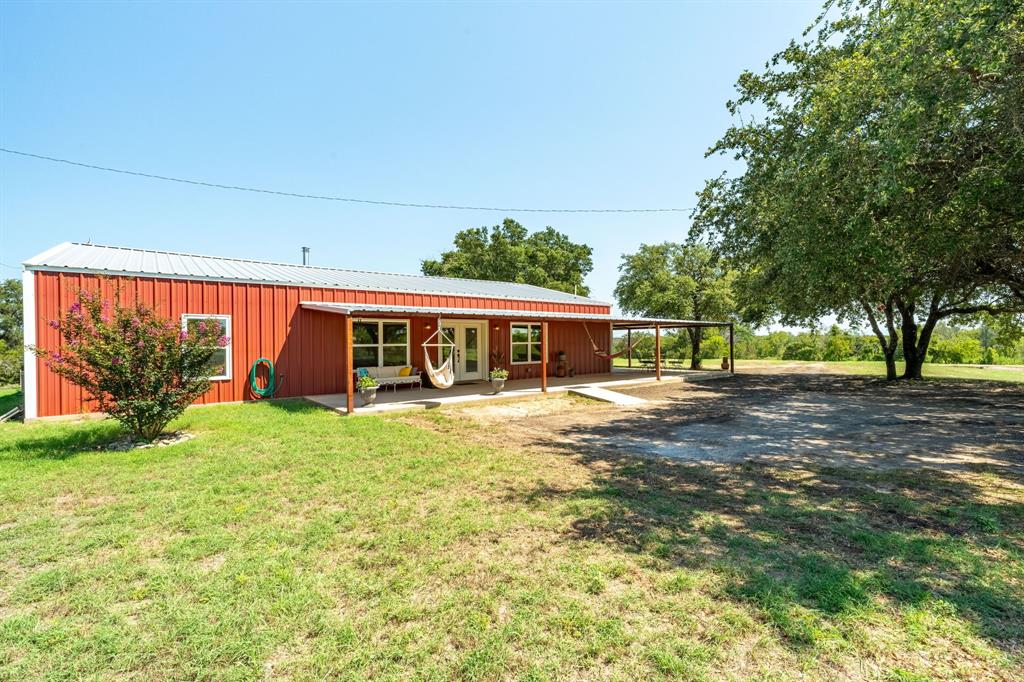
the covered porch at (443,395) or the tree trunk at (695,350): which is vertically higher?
the tree trunk at (695,350)

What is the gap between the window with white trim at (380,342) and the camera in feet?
35.2

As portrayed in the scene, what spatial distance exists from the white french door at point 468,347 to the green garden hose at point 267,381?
14.2 ft

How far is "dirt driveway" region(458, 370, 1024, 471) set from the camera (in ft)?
17.5

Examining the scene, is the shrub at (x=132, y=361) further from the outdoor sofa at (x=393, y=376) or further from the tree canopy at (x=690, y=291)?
the tree canopy at (x=690, y=291)

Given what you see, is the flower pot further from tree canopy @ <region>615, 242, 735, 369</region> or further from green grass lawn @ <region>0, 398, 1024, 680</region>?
tree canopy @ <region>615, 242, 735, 369</region>

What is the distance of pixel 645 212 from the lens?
1736 centimetres

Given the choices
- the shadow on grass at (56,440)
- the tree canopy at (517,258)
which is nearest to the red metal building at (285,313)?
the shadow on grass at (56,440)

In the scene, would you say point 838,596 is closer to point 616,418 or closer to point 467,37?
point 616,418

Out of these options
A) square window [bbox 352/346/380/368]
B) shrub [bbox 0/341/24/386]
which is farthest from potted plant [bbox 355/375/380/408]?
shrub [bbox 0/341/24/386]

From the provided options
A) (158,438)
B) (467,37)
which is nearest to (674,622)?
(158,438)

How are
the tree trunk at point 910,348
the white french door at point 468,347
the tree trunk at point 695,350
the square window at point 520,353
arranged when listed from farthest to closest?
the tree trunk at point 695,350, the tree trunk at point 910,348, the square window at point 520,353, the white french door at point 468,347

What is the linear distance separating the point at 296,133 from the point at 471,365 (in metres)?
8.84

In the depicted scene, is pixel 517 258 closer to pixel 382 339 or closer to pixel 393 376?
pixel 382 339

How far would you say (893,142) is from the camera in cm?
449
